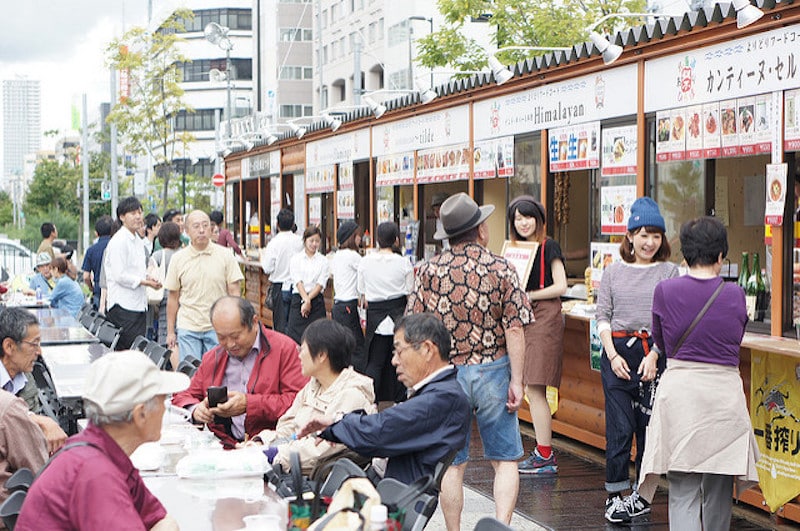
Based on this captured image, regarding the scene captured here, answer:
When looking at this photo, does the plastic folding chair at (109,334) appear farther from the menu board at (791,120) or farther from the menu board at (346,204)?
the menu board at (791,120)

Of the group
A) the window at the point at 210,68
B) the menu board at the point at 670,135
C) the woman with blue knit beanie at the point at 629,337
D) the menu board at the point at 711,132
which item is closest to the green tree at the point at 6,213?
the window at the point at 210,68

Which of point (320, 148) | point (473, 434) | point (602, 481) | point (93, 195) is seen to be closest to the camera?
point (602, 481)

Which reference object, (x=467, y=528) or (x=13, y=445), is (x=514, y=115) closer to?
(x=467, y=528)

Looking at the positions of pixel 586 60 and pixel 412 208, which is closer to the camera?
pixel 586 60

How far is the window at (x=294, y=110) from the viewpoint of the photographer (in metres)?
73.5

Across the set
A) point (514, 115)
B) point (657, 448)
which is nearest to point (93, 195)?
point (514, 115)

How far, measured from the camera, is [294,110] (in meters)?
74.2

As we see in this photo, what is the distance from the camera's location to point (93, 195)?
7300cm

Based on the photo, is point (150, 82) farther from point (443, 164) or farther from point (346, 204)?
point (443, 164)

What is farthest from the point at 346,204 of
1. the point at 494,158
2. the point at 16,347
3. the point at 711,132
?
the point at 16,347

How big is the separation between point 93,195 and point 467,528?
69.2 meters

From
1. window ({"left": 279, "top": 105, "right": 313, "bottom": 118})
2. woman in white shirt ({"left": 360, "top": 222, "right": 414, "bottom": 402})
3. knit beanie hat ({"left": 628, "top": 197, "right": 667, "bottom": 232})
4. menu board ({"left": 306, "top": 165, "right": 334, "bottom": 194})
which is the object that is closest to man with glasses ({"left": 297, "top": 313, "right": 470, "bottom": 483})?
knit beanie hat ({"left": 628, "top": 197, "right": 667, "bottom": 232})

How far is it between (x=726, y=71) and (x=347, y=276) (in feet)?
16.2

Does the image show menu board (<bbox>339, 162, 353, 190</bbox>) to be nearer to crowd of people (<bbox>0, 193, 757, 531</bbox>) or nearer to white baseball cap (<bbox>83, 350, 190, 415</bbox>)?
crowd of people (<bbox>0, 193, 757, 531</bbox>)
